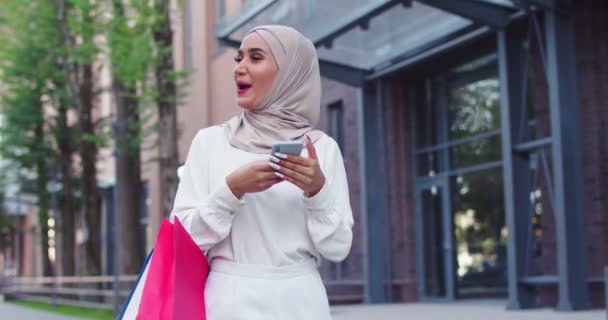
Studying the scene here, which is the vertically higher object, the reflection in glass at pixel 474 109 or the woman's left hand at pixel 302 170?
the reflection in glass at pixel 474 109

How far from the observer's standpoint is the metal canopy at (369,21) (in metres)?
14.8

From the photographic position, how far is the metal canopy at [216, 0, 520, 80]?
14750mm

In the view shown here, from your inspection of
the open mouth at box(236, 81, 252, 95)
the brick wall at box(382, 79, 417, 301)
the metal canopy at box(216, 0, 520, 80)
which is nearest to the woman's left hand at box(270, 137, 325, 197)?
the open mouth at box(236, 81, 252, 95)

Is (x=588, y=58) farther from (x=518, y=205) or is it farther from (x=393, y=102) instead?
(x=393, y=102)

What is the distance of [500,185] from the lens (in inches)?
682

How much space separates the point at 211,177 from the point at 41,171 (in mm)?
29466

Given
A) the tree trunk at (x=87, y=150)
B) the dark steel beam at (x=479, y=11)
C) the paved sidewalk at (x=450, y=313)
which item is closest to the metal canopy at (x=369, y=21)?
the dark steel beam at (x=479, y=11)

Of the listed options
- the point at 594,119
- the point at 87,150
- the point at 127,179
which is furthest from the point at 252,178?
the point at 87,150

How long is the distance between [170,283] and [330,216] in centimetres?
44

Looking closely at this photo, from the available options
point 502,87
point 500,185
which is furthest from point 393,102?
point 502,87

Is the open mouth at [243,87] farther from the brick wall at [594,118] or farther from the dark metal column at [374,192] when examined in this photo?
the dark metal column at [374,192]

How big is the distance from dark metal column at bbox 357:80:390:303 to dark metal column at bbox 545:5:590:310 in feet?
21.9

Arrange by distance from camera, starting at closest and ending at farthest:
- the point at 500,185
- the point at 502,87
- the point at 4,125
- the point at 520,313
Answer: the point at 520,313, the point at 502,87, the point at 500,185, the point at 4,125

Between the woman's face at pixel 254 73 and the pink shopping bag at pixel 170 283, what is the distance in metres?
0.40
